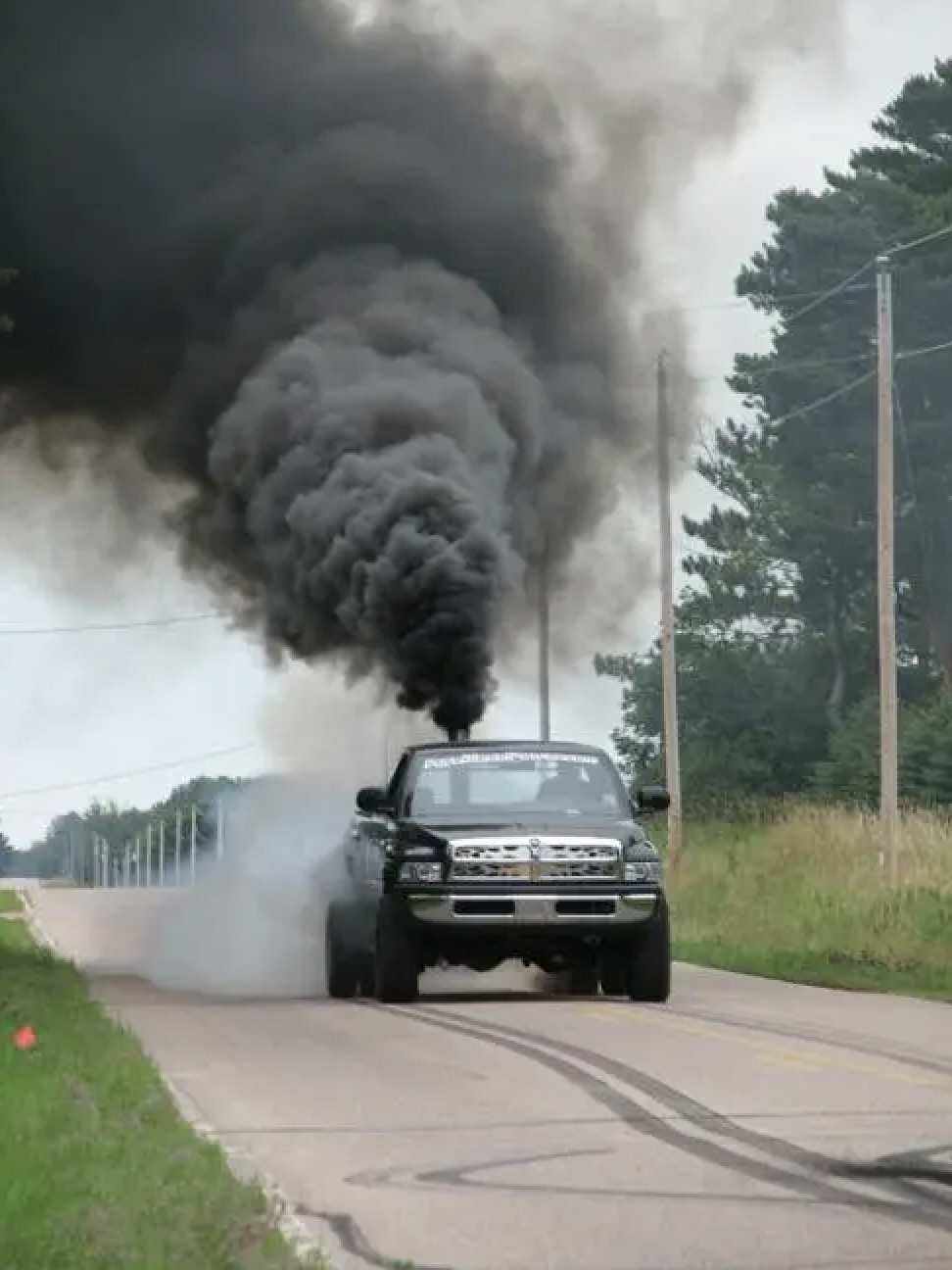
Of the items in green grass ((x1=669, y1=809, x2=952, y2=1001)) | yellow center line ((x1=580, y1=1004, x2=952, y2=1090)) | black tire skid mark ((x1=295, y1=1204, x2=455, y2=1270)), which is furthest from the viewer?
green grass ((x1=669, y1=809, x2=952, y2=1001))

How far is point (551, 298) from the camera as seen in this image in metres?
32.9

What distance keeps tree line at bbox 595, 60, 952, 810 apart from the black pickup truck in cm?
3933

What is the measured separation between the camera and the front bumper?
1923cm

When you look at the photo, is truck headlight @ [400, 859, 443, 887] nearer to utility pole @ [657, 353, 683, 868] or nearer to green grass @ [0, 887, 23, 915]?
utility pole @ [657, 353, 683, 868]

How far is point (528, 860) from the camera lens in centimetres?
1938

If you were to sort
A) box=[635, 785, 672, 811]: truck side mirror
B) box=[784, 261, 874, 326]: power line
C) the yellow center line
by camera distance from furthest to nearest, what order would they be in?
box=[784, 261, 874, 326]: power line, box=[635, 785, 672, 811]: truck side mirror, the yellow center line

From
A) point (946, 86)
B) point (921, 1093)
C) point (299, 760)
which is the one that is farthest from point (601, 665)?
point (921, 1093)

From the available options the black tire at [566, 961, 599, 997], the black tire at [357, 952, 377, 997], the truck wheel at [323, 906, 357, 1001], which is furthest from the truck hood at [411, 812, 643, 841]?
the black tire at [566, 961, 599, 997]

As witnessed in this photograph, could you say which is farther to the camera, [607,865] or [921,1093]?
[607,865]

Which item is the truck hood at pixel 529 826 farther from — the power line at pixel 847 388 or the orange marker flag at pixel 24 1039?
the power line at pixel 847 388

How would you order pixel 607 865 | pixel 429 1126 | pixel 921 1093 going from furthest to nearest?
pixel 607 865, pixel 921 1093, pixel 429 1126

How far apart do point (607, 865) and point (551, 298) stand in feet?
48.3

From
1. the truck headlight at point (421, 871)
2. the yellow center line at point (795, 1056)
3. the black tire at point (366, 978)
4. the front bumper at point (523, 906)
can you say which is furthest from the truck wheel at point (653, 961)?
the black tire at point (366, 978)

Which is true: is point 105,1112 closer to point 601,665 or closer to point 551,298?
point 551,298
